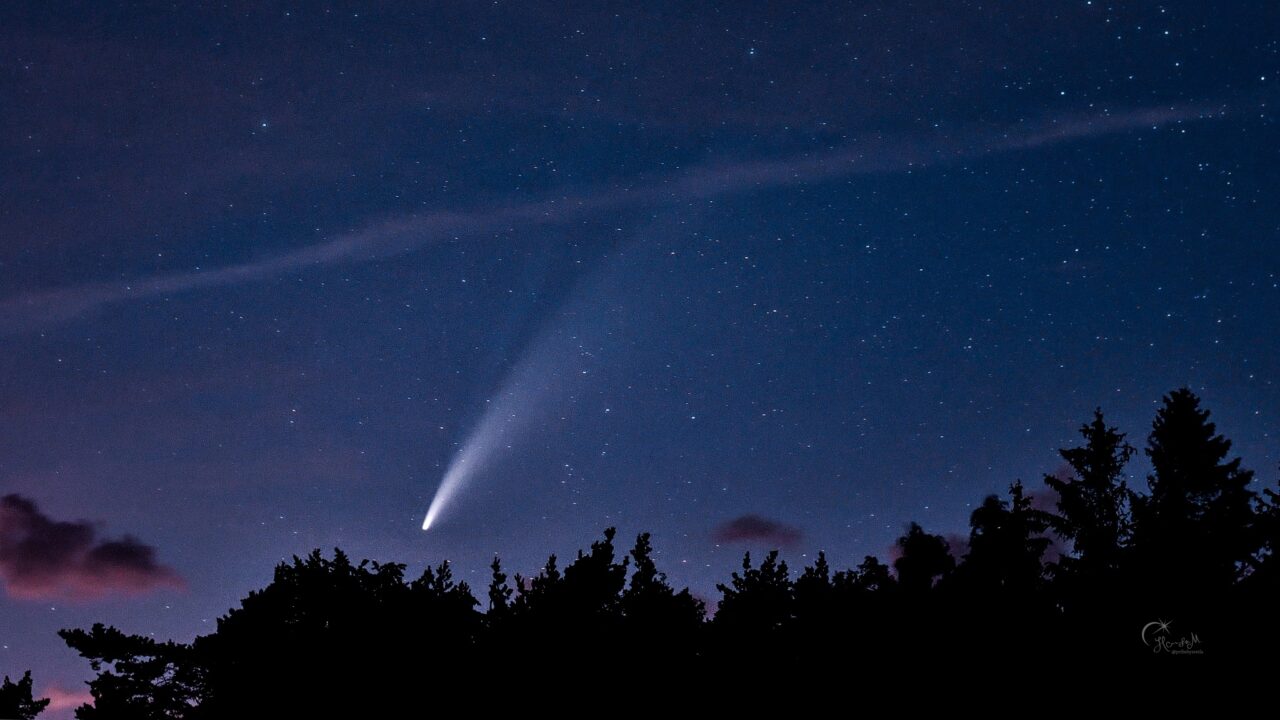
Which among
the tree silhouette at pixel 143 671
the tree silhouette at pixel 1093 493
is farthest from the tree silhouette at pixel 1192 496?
the tree silhouette at pixel 143 671

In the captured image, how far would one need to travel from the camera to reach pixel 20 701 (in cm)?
1541

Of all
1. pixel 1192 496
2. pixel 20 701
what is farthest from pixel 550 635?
pixel 1192 496

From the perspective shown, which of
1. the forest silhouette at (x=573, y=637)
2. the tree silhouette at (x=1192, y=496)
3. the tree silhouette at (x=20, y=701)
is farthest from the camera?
the tree silhouette at (x=1192, y=496)

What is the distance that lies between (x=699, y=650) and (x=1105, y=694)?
5.53 metres

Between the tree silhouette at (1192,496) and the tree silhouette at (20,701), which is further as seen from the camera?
the tree silhouette at (1192,496)

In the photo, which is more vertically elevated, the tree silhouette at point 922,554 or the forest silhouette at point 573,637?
the tree silhouette at point 922,554

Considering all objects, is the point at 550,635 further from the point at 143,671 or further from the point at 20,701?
the point at 20,701

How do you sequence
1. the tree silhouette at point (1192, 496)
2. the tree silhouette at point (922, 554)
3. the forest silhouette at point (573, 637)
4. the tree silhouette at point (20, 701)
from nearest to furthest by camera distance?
the forest silhouette at point (573, 637) → the tree silhouette at point (20, 701) → the tree silhouette at point (1192, 496) → the tree silhouette at point (922, 554)

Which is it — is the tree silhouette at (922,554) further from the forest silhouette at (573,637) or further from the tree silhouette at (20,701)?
the tree silhouette at (20,701)

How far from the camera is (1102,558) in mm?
31062

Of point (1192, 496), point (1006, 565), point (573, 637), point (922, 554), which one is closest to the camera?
point (573, 637)

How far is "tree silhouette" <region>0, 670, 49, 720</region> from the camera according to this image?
49.8 feet

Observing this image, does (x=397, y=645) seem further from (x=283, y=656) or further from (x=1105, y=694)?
(x=1105, y=694)

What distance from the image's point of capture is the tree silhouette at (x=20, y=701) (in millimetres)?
15188
